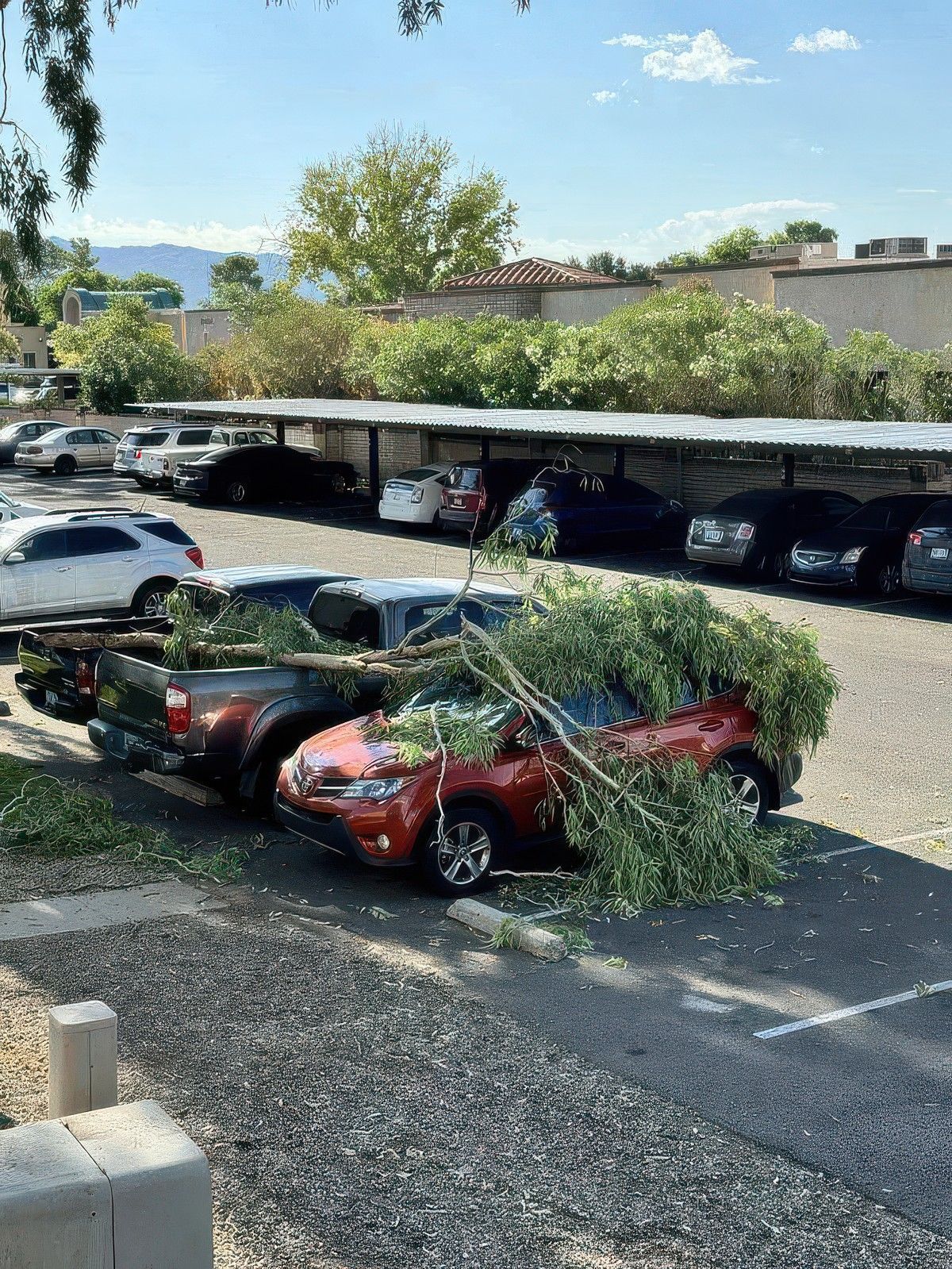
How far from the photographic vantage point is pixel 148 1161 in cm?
453

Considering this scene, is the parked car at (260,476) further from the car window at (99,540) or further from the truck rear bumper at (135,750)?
the truck rear bumper at (135,750)

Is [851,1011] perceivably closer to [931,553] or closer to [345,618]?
[345,618]

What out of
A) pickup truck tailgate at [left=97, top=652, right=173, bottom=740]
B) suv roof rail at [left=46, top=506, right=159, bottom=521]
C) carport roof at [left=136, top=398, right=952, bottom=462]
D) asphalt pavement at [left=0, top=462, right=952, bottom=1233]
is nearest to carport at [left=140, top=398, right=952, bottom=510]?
carport roof at [left=136, top=398, right=952, bottom=462]

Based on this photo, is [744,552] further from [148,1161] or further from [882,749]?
[148,1161]

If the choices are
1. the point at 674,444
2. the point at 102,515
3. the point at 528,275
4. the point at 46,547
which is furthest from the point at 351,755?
the point at 528,275

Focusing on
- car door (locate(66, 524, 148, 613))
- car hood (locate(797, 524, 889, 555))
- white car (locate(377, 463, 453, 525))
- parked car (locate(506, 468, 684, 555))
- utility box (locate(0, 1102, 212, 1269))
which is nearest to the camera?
utility box (locate(0, 1102, 212, 1269))

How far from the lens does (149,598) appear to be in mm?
19188

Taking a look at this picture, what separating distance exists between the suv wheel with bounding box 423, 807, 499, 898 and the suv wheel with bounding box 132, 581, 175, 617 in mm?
10322

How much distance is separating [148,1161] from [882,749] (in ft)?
34.2

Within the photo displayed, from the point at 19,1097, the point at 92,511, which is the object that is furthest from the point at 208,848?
the point at 92,511

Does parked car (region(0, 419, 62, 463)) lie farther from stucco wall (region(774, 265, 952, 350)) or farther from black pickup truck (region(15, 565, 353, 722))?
black pickup truck (region(15, 565, 353, 722))

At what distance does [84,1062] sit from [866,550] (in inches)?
777

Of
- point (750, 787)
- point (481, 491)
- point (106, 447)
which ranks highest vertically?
point (106, 447)

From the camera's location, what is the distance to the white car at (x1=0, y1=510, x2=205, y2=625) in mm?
18234
